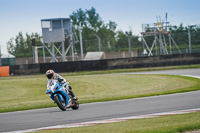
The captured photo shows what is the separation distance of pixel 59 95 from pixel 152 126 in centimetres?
506

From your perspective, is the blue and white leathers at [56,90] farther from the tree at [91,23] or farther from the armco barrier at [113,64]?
the tree at [91,23]

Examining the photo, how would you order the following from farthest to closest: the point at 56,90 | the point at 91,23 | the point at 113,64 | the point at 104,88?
the point at 91,23 → the point at 113,64 → the point at 104,88 → the point at 56,90

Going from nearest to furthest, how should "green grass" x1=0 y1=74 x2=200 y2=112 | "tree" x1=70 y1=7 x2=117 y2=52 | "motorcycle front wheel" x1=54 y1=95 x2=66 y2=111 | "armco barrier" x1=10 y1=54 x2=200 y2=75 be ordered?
1. "motorcycle front wheel" x1=54 y1=95 x2=66 y2=111
2. "green grass" x1=0 y1=74 x2=200 y2=112
3. "armco barrier" x1=10 y1=54 x2=200 y2=75
4. "tree" x1=70 y1=7 x2=117 y2=52

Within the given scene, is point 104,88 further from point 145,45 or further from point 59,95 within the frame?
point 145,45

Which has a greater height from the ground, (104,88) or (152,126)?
(152,126)

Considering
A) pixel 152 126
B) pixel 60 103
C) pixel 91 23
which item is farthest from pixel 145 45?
pixel 91 23

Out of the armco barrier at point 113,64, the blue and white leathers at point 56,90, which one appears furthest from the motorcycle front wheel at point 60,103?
the armco barrier at point 113,64

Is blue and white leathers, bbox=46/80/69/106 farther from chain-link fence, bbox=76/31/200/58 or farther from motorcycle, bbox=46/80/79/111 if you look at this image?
chain-link fence, bbox=76/31/200/58

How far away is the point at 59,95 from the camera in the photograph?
12.3 metres

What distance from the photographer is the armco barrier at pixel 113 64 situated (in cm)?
3127

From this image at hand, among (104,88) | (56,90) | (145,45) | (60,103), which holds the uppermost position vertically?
(145,45)

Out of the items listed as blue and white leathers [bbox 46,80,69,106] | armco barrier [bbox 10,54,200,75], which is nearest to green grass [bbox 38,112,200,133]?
blue and white leathers [bbox 46,80,69,106]

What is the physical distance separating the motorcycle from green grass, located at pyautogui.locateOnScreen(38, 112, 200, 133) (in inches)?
153

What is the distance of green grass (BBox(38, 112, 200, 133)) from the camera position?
7.17m
